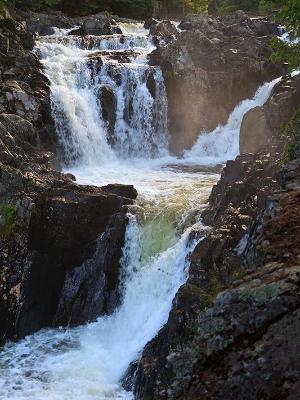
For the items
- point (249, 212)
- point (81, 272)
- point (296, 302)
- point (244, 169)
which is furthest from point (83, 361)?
point (296, 302)

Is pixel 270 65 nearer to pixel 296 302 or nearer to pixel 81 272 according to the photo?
pixel 81 272

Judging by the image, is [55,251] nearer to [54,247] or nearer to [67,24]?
[54,247]

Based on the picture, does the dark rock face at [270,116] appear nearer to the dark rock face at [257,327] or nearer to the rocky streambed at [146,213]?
the rocky streambed at [146,213]

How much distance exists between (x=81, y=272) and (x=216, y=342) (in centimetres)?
1113

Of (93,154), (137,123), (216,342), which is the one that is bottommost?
(216,342)

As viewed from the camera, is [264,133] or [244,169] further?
[264,133]

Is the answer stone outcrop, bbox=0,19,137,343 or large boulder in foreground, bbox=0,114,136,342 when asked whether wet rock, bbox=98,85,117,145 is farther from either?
large boulder in foreground, bbox=0,114,136,342

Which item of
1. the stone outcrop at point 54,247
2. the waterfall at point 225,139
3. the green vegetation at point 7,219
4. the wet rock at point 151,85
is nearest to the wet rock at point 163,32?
the wet rock at point 151,85

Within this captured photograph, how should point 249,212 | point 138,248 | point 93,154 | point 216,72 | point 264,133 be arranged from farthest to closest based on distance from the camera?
point 216,72, point 93,154, point 264,133, point 138,248, point 249,212

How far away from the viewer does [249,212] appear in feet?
45.7

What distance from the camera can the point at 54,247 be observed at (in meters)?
17.0

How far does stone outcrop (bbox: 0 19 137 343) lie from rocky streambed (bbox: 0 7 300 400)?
5cm

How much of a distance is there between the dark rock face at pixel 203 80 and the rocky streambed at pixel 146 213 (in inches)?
3.7

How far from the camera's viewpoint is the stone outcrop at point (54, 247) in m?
16.1
